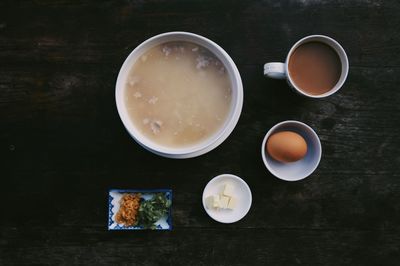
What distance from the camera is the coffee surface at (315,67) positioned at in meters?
1.12

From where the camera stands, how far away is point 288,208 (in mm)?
1238

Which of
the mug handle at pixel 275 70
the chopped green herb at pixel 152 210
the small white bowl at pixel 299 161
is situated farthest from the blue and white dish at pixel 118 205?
the mug handle at pixel 275 70

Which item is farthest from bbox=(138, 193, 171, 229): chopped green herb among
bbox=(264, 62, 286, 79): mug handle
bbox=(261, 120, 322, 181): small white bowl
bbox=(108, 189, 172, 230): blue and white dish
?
bbox=(264, 62, 286, 79): mug handle

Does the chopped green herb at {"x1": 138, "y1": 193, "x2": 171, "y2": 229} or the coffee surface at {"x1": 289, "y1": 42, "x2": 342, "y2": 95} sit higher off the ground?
the coffee surface at {"x1": 289, "y1": 42, "x2": 342, "y2": 95}

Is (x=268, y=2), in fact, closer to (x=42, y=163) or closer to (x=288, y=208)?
(x=288, y=208)

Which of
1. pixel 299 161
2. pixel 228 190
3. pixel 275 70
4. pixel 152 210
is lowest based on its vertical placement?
pixel 152 210

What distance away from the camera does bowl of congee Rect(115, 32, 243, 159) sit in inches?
43.9

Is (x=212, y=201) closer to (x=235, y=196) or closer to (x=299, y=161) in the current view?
(x=235, y=196)

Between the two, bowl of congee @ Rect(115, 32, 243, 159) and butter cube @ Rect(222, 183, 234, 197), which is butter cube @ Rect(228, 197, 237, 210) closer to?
butter cube @ Rect(222, 183, 234, 197)

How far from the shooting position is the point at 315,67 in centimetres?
113

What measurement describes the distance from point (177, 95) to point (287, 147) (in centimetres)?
36

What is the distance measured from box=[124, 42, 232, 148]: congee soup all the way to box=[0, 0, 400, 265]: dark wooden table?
127 mm

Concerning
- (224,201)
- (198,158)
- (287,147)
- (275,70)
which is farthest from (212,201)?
(275,70)

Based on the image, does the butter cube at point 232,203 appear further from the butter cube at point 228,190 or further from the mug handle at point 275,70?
the mug handle at point 275,70
